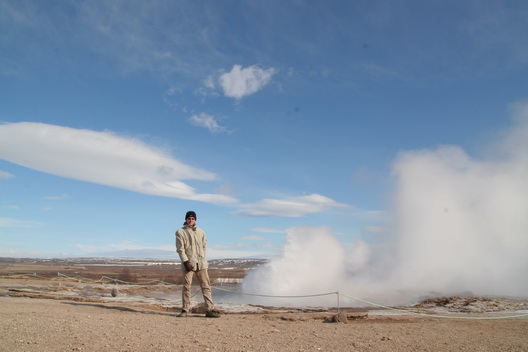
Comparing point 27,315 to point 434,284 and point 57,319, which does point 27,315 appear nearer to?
point 57,319

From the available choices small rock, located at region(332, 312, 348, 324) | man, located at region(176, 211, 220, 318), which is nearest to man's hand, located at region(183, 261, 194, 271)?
man, located at region(176, 211, 220, 318)

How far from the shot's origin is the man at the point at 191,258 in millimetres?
10195

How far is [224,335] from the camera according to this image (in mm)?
7469

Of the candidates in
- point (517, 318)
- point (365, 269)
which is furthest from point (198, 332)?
point (365, 269)

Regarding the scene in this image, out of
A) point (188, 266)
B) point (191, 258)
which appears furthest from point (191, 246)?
point (188, 266)

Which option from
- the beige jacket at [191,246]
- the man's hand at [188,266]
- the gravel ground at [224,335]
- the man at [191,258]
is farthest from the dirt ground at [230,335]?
the beige jacket at [191,246]

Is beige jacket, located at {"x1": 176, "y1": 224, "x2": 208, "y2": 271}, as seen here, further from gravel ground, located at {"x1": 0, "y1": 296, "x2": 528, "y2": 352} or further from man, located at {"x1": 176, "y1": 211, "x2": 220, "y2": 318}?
gravel ground, located at {"x1": 0, "y1": 296, "x2": 528, "y2": 352}

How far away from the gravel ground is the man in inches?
24.0

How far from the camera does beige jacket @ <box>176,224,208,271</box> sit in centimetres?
1028

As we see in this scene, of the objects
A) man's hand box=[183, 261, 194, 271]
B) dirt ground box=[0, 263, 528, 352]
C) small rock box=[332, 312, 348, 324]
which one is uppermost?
man's hand box=[183, 261, 194, 271]

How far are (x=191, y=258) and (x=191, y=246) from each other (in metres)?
0.33

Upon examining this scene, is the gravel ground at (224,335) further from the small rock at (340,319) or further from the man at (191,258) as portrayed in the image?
the small rock at (340,319)

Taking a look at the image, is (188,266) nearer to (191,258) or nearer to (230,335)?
(191,258)

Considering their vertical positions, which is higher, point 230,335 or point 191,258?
point 191,258
